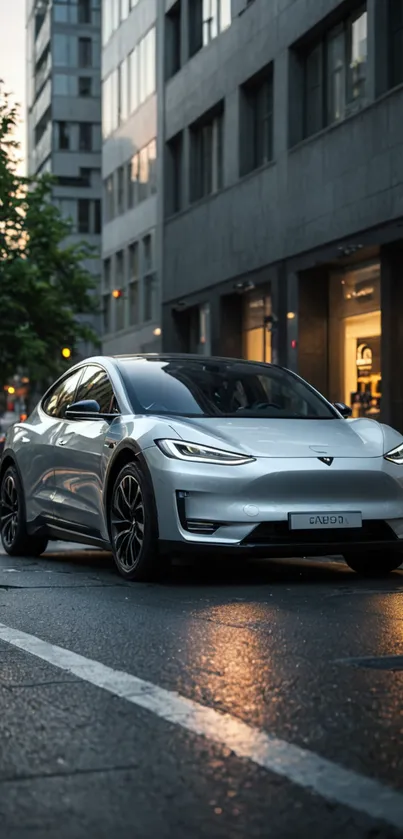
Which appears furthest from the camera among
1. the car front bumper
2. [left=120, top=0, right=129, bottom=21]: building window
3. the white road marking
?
[left=120, top=0, right=129, bottom=21]: building window

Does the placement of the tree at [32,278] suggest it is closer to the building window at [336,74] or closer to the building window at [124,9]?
the building window at [124,9]

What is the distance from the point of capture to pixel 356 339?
24.4 m

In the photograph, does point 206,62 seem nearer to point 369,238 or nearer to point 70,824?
point 369,238

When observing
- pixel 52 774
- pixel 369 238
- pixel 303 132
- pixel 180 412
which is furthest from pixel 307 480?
pixel 303 132

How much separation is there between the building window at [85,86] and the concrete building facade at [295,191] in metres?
40.5

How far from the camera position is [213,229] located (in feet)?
102

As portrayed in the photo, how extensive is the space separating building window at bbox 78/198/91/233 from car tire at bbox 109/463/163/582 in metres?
67.7

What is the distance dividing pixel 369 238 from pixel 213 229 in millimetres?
8855

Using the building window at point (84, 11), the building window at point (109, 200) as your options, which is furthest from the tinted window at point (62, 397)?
the building window at point (84, 11)

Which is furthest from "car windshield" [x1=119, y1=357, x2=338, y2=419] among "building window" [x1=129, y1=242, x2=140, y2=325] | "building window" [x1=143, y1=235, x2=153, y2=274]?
"building window" [x1=129, y1=242, x2=140, y2=325]

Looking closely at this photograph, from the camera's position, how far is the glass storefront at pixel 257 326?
28.3 metres

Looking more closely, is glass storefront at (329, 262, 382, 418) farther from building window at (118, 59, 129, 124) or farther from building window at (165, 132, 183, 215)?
building window at (118, 59, 129, 124)

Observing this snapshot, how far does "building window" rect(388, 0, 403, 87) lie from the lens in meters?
21.8

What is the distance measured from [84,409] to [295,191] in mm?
16695
